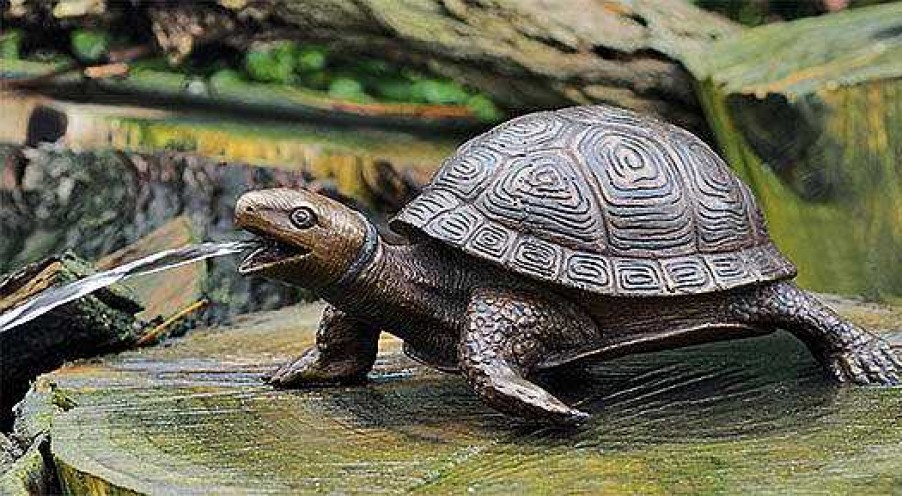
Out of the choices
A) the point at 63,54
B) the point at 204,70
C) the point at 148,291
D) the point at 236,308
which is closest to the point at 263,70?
the point at 204,70

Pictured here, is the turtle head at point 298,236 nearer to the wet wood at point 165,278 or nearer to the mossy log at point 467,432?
the mossy log at point 467,432

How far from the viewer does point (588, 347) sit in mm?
1855

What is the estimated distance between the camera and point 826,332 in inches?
78.5

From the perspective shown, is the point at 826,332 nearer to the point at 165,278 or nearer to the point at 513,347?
the point at 513,347

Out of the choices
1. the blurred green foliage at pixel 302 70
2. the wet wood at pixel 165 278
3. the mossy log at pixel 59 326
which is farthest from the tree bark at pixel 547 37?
the mossy log at pixel 59 326

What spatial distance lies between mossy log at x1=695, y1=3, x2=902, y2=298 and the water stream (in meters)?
1.89

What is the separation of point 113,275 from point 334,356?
46cm

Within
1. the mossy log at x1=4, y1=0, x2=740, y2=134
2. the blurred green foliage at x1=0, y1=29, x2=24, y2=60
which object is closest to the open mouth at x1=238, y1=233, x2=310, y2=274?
the mossy log at x1=4, y1=0, x2=740, y2=134

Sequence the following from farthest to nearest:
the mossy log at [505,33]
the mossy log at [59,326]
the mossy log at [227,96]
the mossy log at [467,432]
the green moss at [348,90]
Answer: the green moss at [348,90] → the mossy log at [227,96] → the mossy log at [505,33] → the mossy log at [59,326] → the mossy log at [467,432]

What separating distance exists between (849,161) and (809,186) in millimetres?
142

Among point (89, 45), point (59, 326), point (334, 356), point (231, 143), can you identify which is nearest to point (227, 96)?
point (89, 45)

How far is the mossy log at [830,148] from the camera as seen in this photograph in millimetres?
3164

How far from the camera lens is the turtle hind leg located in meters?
1.94

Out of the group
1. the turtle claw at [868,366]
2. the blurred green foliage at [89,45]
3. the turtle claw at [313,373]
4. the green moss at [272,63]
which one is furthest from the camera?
the green moss at [272,63]
